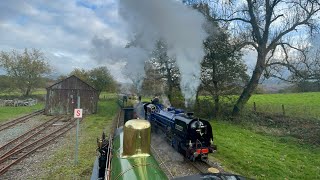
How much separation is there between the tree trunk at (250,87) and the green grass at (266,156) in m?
5.53

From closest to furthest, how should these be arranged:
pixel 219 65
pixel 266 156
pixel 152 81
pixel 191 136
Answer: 1. pixel 191 136
2. pixel 266 156
3. pixel 219 65
4. pixel 152 81

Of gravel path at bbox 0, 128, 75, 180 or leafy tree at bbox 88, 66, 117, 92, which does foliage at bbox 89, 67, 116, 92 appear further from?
gravel path at bbox 0, 128, 75, 180

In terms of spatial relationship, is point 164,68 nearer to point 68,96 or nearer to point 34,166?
point 68,96

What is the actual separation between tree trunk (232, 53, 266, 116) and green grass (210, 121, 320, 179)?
5.53m

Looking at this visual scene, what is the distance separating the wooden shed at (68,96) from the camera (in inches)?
1042

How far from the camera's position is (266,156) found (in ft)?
38.6

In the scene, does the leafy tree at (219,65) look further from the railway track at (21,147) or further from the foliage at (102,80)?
the foliage at (102,80)

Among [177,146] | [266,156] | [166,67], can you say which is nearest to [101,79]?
[166,67]

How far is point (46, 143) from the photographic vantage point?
1363 centimetres

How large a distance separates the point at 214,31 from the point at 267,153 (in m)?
12.9

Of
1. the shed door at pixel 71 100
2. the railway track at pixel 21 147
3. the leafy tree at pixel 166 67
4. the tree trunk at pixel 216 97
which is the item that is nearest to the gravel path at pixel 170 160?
the railway track at pixel 21 147

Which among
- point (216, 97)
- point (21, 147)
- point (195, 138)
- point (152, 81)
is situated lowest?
point (21, 147)

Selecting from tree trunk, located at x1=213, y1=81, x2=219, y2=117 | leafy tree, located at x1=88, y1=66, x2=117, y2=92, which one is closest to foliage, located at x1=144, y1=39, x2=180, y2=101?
tree trunk, located at x1=213, y1=81, x2=219, y2=117

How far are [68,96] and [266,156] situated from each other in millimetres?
20931
